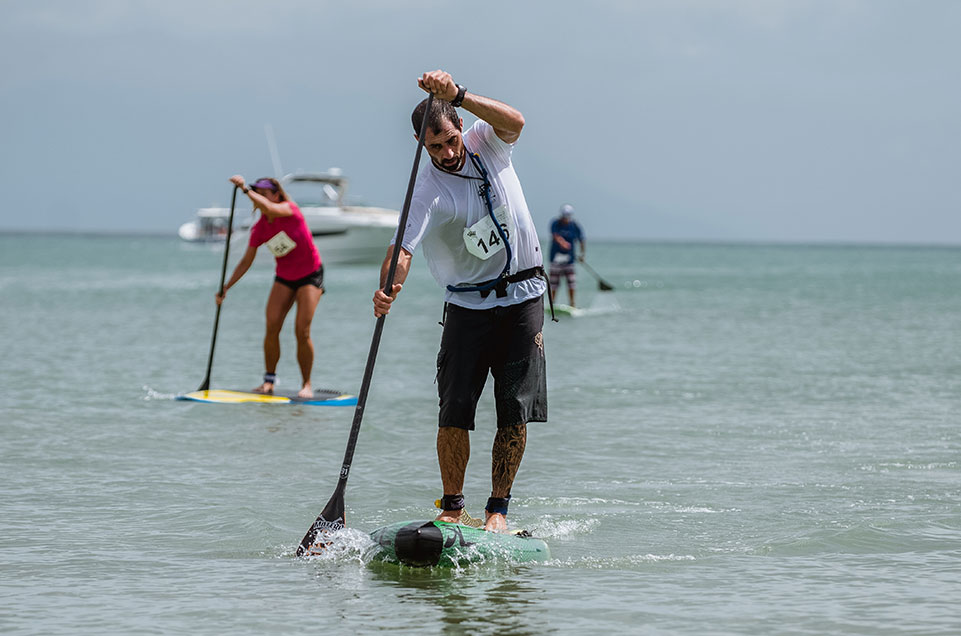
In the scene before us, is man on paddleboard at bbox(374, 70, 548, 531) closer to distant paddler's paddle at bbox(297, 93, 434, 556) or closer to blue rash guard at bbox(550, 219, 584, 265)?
distant paddler's paddle at bbox(297, 93, 434, 556)

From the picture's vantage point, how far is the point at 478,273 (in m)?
5.92

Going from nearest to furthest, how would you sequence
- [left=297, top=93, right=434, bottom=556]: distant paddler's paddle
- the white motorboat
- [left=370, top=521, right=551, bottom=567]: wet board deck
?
[left=370, top=521, right=551, bottom=567]: wet board deck
[left=297, top=93, right=434, bottom=556]: distant paddler's paddle
the white motorboat

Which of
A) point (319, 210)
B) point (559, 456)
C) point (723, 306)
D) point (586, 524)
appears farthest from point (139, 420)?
point (319, 210)

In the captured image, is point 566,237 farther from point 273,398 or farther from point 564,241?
point 273,398

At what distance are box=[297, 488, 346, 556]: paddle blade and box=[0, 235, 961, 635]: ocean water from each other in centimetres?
6

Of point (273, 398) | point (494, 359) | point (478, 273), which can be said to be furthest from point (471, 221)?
point (273, 398)

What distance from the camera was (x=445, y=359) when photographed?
6035 millimetres

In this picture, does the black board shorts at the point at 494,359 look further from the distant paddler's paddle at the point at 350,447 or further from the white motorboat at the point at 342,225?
the white motorboat at the point at 342,225

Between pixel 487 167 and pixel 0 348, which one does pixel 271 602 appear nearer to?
pixel 487 167

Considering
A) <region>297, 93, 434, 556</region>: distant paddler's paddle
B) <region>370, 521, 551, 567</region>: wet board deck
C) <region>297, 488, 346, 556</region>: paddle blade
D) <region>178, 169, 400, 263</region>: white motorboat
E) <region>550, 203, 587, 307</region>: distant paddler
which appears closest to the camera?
<region>370, 521, 551, 567</region>: wet board deck

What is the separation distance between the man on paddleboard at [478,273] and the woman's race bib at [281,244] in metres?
5.01

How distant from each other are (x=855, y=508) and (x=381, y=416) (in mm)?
4650

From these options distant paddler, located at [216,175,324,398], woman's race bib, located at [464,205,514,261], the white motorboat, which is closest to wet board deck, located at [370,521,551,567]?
woman's race bib, located at [464,205,514,261]

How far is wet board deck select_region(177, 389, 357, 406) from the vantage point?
11.2 metres
